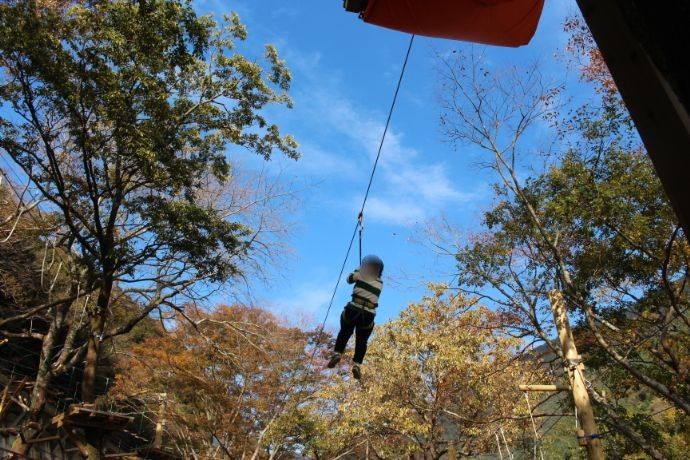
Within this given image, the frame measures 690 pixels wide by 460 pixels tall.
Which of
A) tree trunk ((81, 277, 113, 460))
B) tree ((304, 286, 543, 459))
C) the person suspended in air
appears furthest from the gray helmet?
tree ((304, 286, 543, 459))

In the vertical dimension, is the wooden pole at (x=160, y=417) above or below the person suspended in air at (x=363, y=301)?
below

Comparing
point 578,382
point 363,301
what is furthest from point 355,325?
point 578,382

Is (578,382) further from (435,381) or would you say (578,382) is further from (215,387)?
(215,387)

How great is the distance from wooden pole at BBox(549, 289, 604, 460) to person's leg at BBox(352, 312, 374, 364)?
3.64 meters

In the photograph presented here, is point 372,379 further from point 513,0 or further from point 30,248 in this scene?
point 513,0

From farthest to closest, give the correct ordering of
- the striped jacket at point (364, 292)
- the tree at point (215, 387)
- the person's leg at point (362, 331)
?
the tree at point (215, 387) → the person's leg at point (362, 331) → the striped jacket at point (364, 292)

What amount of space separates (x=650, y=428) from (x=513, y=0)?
857cm

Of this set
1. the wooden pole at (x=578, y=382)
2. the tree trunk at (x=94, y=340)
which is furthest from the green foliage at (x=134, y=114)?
the wooden pole at (x=578, y=382)

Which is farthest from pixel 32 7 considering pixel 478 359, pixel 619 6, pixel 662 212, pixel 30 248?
pixel 478 359

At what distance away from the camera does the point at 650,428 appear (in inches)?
354

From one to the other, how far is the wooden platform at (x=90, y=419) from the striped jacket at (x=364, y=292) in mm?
5701

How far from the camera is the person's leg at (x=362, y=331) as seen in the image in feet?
17.2

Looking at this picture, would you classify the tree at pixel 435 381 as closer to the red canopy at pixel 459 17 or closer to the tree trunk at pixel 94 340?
the tree trunk at pixel 94 340

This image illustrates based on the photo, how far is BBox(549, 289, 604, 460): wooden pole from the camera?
6.74 meters
